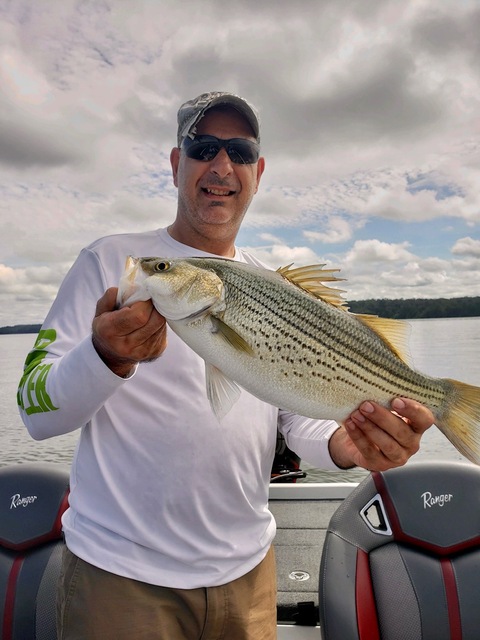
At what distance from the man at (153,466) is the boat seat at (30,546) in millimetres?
730

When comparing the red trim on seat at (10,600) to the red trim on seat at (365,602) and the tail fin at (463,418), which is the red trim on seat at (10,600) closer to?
the red trim on seat at (365,602)

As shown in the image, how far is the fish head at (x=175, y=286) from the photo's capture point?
2184mm

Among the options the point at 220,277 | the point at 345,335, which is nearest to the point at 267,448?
the point at 345,335

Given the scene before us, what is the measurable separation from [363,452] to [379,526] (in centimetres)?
95

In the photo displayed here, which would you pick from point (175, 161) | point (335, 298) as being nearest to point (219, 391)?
point (335, 298)

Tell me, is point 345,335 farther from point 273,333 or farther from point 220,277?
point 220,277

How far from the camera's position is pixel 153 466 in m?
2.54

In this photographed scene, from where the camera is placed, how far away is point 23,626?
3.10 metres

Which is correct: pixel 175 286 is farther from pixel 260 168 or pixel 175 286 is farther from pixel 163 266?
pixel 260 168

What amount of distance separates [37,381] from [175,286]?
750mm

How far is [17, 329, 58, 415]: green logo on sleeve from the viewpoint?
7.59ft

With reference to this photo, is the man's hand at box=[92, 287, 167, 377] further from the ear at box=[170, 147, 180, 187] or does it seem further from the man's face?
the ear at box=[170, 147, 180, 187]

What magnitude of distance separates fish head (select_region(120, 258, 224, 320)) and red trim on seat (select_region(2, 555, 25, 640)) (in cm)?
210

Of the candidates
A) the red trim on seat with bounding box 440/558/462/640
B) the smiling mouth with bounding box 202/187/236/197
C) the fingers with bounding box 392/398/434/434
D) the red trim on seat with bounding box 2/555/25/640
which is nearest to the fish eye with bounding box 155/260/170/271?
the smiling mouth with bounding box 202/187/236/197
